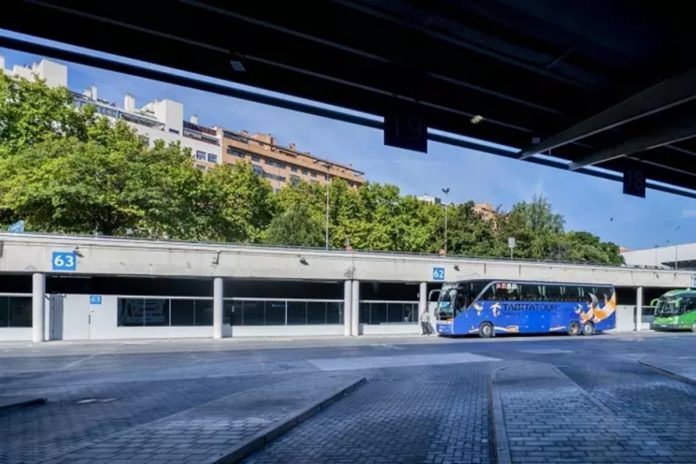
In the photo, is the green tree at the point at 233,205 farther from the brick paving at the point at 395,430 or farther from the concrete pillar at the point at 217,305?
the brick paving at the point at 395,430

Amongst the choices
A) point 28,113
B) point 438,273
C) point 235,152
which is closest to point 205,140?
point 235,152

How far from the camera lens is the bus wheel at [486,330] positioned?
32281 mm

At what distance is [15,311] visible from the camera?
2791 cm

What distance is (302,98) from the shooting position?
6.01m

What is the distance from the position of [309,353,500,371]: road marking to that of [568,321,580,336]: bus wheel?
55.0 ft

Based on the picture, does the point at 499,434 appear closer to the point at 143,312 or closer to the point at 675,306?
the point at 143,312

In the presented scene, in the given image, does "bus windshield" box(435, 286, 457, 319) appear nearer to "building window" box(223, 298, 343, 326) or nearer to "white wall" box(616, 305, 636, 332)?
"building window" box(223, 298, 343, 326)

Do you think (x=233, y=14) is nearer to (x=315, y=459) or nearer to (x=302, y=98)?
(x=302, y=98)

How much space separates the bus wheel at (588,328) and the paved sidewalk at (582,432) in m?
27.2

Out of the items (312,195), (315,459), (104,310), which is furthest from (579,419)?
(312,195)

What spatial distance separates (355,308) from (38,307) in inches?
664

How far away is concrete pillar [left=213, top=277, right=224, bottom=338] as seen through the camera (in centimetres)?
3075

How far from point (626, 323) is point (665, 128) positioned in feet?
143

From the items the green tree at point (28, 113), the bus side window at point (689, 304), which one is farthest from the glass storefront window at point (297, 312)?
the bus side window at point (689, 304)
